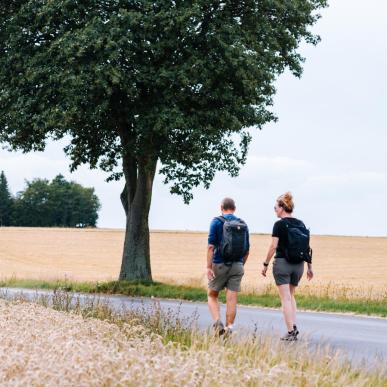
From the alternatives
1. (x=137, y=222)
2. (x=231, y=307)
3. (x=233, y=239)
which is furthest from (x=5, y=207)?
(x=233, y=239)

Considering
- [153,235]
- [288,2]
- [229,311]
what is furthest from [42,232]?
[229,311]

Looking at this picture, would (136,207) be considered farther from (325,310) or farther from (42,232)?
(42,232)

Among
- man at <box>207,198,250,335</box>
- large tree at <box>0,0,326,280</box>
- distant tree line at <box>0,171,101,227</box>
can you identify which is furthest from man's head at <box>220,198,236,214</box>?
distant tree line at <box>0,171,101,227</box>

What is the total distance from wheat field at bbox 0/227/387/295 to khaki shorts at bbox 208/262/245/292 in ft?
70.8

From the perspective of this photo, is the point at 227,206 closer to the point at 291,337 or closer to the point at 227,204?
the point at 227,204

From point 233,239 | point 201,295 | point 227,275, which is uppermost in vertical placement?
point 233,239

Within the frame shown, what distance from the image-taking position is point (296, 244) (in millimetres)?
13414

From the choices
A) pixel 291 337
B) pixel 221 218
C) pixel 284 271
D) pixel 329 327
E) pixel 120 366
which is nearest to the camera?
pixel 120 366

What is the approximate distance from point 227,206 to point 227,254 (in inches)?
31.1

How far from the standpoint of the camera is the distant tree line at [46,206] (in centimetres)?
11875

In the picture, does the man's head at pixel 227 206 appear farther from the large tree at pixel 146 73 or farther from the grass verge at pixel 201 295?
the large tree at pixel 146 73

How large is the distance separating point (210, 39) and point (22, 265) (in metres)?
29.2

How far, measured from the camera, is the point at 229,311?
43.6ft

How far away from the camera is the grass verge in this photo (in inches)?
830
